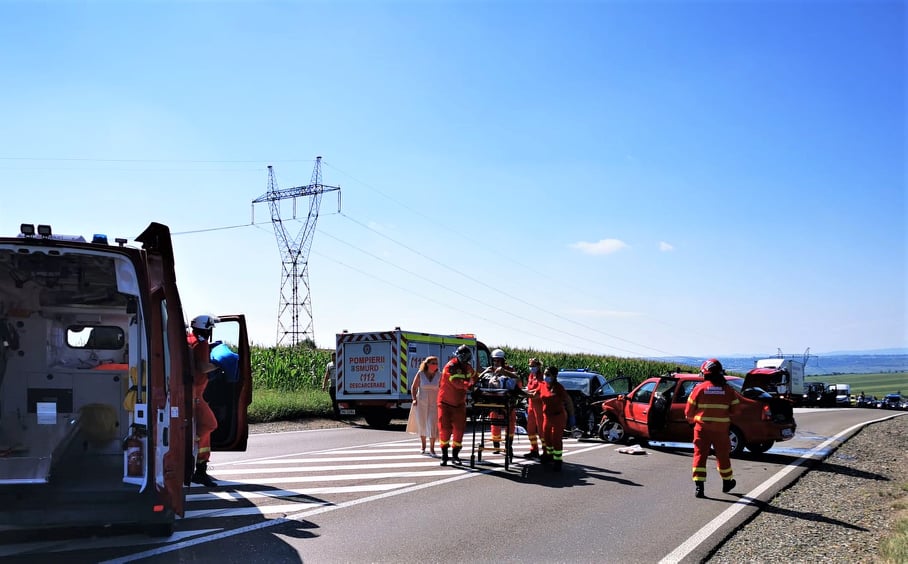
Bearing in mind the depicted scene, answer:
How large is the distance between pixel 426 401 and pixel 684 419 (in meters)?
4.81

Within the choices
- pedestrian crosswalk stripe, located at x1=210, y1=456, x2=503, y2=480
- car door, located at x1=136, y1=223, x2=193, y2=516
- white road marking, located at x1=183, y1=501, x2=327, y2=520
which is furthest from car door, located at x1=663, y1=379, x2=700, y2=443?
car door, located at x1=136, y1=223, x2=193, y2=516

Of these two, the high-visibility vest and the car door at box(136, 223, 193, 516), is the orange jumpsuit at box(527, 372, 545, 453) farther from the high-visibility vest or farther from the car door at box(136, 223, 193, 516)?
the car door at box(136, 223, 193, 516)

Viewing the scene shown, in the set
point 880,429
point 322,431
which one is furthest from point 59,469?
point 880,429

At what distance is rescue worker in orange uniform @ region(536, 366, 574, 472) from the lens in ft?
40.7

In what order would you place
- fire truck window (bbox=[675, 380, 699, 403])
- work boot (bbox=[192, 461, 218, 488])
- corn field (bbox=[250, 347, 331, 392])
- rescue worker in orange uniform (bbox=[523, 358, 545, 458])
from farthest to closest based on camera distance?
corn field (bbox=[250, 347, 331, 392])
fire truck window (bbox=[675, 380, 699, 403])
rescue worker in orange uniform (bbox=[523, 358, 545, 458])
work boot (bbox=[192, 461, 218, 488])

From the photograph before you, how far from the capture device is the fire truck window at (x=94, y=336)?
870 cm

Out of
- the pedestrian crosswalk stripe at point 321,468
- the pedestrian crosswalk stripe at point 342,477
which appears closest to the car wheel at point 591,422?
the pedestrian crosswalk stripe at point 321,468

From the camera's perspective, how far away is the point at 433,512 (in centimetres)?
866

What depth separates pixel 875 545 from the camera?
7812 mm

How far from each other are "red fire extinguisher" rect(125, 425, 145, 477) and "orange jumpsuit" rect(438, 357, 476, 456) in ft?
20.7

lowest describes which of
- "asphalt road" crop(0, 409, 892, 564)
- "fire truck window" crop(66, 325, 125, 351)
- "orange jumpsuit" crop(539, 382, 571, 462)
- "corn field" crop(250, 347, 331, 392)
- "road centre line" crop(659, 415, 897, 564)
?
"road centre line" crop(659, 415, 897, 564)

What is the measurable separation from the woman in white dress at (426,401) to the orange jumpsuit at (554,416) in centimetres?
238

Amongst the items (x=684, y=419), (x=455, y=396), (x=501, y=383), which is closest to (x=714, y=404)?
(x=501, y=383)

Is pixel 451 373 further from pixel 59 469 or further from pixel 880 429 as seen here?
pixel 880 429
